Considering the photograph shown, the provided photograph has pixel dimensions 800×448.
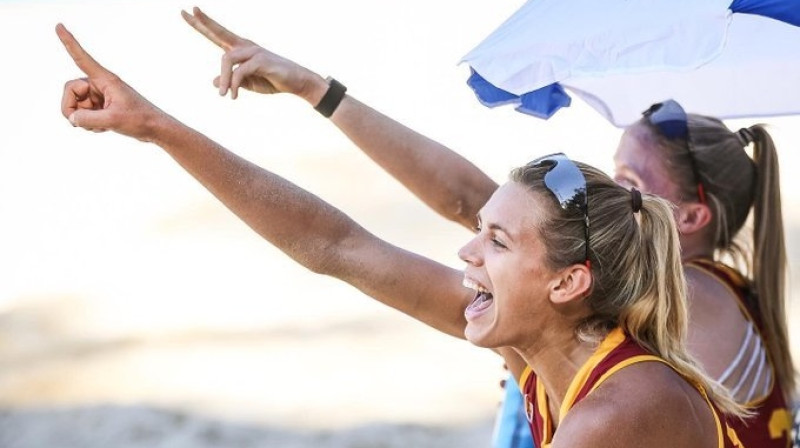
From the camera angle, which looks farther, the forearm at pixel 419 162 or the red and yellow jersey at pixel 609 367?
the forearm at pixel 419 162

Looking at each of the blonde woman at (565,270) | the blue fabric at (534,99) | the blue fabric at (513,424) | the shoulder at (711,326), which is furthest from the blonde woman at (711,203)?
the blonde woman at (565,270)

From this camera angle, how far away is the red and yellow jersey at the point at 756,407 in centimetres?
331

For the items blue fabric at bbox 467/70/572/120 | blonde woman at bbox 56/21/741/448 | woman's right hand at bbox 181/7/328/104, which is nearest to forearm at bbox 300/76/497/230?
blue fabric at bbox 467/70/572/120

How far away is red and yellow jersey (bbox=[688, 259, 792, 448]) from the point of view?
3312 millimetres

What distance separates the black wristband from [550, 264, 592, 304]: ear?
110cm

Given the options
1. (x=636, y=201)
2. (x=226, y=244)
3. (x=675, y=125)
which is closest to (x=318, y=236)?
(x=636, y=201)

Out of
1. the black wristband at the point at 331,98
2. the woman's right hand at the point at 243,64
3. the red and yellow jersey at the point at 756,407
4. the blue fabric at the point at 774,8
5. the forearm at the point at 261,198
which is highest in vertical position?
the woman's right hand at the point at 243,64

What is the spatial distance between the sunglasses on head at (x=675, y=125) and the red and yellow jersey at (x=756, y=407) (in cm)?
23

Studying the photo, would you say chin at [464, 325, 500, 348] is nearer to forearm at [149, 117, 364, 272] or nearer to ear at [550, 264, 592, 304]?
ear at [550, 264, 592, 304]

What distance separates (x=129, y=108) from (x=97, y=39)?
6.12 meters

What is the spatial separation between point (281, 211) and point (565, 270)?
1.85 ft

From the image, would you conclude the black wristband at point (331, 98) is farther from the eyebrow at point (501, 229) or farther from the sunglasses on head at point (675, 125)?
the eyebrow at point (501, 229)

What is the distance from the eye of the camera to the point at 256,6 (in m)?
8.54

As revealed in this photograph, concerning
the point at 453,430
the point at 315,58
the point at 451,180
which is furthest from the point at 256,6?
the point at 451,180
